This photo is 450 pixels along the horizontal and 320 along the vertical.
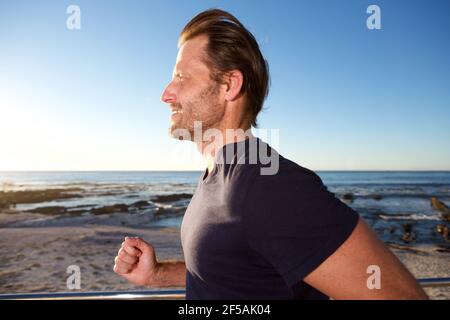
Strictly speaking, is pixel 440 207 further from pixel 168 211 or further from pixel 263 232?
pixel 263 232

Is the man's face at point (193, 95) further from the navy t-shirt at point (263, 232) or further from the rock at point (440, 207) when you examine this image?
the rock at point (440, 207)

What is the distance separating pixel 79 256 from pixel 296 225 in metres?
11.1

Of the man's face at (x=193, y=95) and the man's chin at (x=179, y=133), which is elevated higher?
the man's face at (x=193, y=95)

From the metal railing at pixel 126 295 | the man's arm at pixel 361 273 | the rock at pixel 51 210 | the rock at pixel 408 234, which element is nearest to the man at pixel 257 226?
the man's arm at pixel 361 273

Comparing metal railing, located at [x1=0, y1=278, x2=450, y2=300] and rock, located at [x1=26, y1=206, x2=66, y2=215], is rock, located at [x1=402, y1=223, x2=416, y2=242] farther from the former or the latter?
rock, located at [x1=26, y1=206, x2=66, y2=215]

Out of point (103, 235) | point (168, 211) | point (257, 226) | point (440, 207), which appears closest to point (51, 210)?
point (168, 211)

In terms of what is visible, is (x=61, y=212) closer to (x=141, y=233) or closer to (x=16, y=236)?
(x=16, y=236)

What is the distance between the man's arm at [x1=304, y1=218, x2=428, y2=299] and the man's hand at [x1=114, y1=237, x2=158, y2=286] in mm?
826

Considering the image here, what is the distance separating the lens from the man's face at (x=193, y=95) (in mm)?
1353

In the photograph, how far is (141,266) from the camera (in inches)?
57.7

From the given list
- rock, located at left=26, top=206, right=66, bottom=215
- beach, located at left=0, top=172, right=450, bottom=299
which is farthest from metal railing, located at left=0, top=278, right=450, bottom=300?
rock, located at left=26, top=206, right=66, bottom=215

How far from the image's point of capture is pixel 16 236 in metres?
13.3

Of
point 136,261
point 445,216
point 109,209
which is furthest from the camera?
point 109,209
